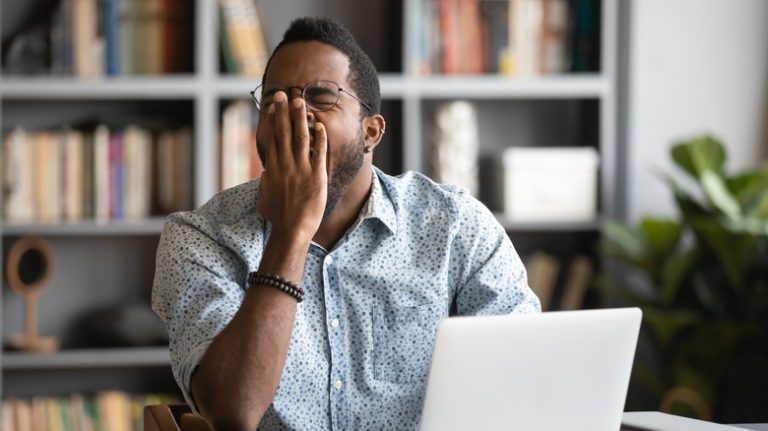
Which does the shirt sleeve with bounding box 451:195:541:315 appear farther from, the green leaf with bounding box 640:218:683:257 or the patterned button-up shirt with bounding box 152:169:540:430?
the green leaf with bounding box 640:218:683:257

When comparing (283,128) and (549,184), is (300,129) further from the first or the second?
(549,184)

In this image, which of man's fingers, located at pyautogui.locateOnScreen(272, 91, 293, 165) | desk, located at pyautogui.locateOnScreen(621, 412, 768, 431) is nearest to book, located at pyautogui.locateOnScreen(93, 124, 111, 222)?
man's fingers, located at pyautogui.locateOnScreen(272, 91, 293, 165)

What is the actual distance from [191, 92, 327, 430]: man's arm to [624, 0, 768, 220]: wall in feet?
6.73

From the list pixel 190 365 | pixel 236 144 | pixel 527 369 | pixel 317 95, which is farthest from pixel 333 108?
pixel 236 144

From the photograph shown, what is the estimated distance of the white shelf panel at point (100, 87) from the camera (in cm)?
324

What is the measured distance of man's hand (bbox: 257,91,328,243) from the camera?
1.60 m

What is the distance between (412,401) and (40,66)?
209 centimetres

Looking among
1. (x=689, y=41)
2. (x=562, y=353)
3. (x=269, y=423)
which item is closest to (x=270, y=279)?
(x=269, y=423)

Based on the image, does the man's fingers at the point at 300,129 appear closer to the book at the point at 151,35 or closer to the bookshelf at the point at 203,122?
the bookshelf at the point at 203,122

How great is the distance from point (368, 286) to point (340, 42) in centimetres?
38

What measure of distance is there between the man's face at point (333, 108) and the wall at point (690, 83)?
1.95 m

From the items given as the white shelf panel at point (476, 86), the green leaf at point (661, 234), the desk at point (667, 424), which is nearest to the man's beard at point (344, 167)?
the desk at point (667, 424)

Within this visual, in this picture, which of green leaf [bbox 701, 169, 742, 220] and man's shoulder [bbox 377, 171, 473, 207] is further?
green leaf [bbox 701, 169, 742, 220]

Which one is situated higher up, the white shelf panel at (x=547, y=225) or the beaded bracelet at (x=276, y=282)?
the beaded bracelet at (x=276, y=282)
